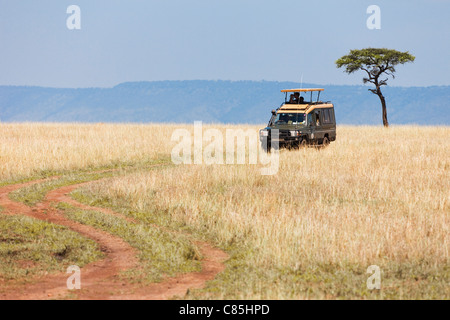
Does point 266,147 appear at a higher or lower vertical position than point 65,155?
higher

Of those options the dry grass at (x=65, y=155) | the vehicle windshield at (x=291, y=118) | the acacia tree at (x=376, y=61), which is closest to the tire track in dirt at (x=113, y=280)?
the dry grass at (x=65, y=155)

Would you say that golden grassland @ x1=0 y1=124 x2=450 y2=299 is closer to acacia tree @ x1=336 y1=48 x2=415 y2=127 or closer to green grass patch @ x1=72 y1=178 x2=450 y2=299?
Result: green grass patch @ x1=72 y1=178 x2=450 y2=299

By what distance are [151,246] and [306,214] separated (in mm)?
3506

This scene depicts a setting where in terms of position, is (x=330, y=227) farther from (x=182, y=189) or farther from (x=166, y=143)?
(x=166, y=143)

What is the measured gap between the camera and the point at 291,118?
2602cm

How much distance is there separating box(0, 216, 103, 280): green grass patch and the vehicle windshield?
1609 centimetres

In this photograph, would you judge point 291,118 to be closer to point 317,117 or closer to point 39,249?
point 317,117

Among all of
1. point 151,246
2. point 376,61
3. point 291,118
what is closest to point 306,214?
point 151,246

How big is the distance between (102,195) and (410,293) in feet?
32.0

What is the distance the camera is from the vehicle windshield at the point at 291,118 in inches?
1017

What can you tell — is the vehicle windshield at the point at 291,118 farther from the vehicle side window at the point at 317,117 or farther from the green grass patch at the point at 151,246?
the green grass patch at the point at 151,246

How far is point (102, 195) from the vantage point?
595 inches

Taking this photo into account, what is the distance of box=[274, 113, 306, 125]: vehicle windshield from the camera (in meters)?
25.8

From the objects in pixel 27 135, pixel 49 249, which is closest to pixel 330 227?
pixel 49 249
